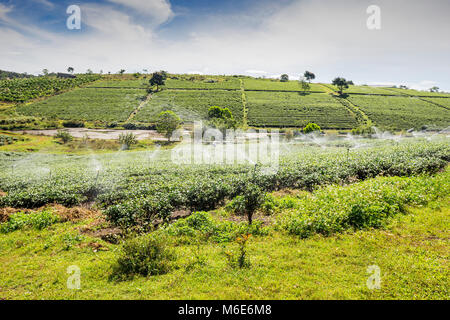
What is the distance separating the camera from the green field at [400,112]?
89.1 meters

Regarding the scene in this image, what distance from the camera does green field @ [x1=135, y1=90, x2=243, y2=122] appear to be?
92188 mm

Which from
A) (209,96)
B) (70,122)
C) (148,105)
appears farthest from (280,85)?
(70,122)

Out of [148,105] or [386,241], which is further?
[148,105]

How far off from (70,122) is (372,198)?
3551 inches

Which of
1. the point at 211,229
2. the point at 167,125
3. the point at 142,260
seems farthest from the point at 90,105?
the point at 142,260


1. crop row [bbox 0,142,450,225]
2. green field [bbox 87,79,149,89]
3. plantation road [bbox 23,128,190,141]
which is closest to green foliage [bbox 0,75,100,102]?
green field [bbox 87,79,149,89]

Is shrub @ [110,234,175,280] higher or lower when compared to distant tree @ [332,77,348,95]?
lower

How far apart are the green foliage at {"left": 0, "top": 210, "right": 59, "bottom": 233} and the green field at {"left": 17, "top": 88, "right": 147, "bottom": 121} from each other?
80.0 m

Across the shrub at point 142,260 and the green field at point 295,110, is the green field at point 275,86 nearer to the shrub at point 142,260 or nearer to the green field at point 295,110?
the green field at point 295,110

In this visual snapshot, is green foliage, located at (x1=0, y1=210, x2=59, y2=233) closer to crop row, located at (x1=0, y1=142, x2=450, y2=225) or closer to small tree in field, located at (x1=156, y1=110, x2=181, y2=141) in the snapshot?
crop row, located at (x1=0, y1=142, x2=450, y2=225)

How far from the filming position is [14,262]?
30.2 ft

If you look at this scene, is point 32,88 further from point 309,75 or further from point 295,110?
point 309,75

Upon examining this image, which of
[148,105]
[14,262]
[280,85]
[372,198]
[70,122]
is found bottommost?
[14,262]
